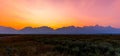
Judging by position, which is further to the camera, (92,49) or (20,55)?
(92,49)

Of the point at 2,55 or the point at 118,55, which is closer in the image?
the point at 2,55

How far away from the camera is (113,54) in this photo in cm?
1920

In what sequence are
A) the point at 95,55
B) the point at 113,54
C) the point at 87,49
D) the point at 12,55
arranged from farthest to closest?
the point at 87,49
the point at 113,54
the point at 95,55
the point at 12,55

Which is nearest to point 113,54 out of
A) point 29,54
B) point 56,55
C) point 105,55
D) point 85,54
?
point 105,55

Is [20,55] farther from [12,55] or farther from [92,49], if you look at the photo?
[92,49]

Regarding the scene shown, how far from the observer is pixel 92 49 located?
21.5m

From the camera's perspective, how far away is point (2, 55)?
17.1 m

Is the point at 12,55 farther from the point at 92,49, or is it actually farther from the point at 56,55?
the point at 92,49

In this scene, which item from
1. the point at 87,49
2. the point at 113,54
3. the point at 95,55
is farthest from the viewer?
the point at 87,49

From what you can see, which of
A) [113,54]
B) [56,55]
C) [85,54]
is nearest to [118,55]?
[113,54]

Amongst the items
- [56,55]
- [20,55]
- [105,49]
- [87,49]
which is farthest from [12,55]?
[105,49]

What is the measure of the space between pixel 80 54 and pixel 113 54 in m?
2.80

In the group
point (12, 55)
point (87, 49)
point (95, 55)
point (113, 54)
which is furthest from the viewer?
point (87, 49)

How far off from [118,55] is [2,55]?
29.4 feet
